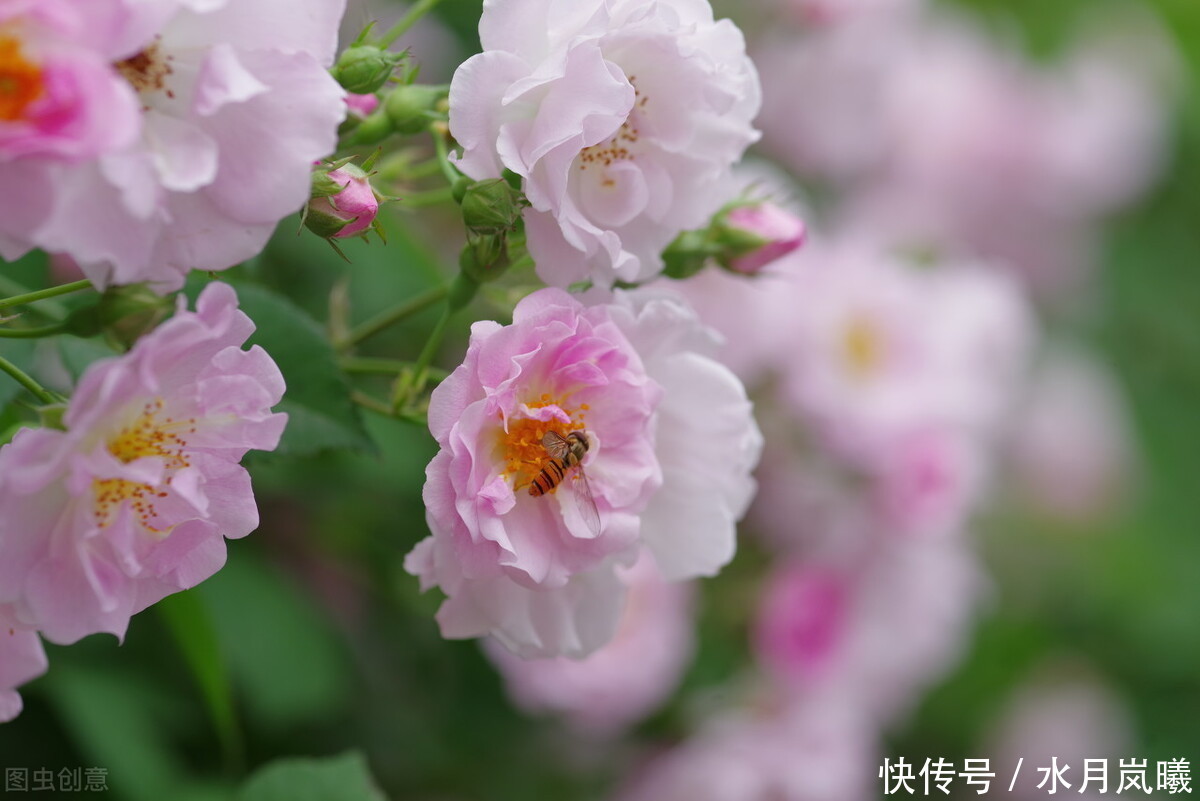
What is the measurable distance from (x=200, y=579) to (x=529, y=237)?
252mm

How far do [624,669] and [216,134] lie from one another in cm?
99

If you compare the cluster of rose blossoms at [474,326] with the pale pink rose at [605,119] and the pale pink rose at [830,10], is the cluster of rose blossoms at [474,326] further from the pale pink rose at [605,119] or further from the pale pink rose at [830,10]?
the pale pink rose at [830,10]

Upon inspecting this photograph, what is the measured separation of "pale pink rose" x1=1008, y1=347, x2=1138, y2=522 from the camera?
107 inches

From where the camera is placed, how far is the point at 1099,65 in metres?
2.74

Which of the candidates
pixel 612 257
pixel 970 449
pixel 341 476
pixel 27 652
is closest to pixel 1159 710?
pixel 970 449

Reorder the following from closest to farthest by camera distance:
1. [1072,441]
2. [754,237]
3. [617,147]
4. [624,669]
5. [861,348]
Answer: [617,147]
[754,237]
[624,669]
[861,348]
[1072,441]

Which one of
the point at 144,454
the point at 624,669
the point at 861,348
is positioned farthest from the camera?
the point at 861,348

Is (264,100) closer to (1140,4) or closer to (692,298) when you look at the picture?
(692,298)

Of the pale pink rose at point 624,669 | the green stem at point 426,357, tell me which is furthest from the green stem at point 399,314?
the pale pink rose at point 624,669

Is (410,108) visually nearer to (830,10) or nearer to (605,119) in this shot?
(605,119)

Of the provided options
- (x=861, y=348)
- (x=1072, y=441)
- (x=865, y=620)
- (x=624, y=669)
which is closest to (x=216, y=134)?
(x=624, y=669)

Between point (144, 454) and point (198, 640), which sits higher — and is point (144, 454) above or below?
above

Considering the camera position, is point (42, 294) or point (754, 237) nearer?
point (42, 294)

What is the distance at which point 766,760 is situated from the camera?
156 centimetres
